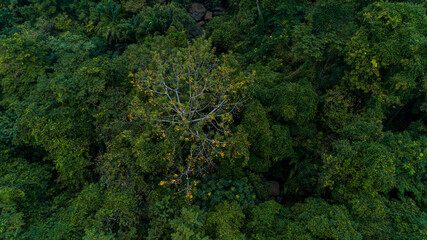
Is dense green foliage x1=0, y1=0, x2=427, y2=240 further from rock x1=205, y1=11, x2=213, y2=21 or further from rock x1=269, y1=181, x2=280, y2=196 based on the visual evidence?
rock x1=205, y1=11, x2=213, y2=21

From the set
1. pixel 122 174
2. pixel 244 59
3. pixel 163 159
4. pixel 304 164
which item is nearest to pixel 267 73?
pixel 244 59

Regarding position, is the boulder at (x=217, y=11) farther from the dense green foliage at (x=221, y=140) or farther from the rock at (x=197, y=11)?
the dense green foliage at (x=221, y=140)

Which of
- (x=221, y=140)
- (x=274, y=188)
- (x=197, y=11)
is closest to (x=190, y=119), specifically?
(x=221, y=140)

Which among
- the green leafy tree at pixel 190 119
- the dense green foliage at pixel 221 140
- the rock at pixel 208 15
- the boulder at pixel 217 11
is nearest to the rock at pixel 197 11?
the rock at pixel 208 15

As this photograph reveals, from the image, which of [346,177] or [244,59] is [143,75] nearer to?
[244,59]

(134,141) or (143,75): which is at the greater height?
(143,75)

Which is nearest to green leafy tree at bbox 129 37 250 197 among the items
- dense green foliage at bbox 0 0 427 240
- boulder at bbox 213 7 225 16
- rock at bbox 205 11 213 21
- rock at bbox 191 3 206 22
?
dense green foliage at bbox 0 0 427 240
